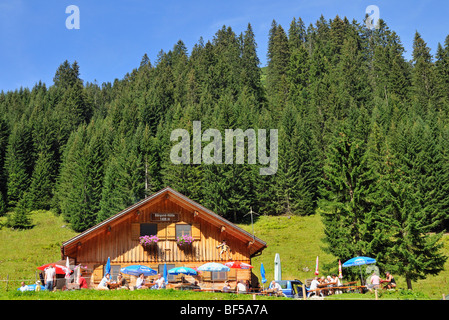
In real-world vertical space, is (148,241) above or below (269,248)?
above

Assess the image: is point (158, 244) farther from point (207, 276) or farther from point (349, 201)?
point (349, 201)

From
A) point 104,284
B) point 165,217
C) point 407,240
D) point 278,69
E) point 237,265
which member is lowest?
point 104,284

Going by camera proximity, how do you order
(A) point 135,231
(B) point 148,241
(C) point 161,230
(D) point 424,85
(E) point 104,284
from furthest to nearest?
(D) point 424,85 → (C) point 161,230 → (A) point 135,231 → (B) point 148,241 → (E) point 104,284

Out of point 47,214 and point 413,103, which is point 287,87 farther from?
point 47,214

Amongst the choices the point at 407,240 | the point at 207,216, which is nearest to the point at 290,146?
the point at 407,240

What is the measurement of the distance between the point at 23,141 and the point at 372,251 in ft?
254

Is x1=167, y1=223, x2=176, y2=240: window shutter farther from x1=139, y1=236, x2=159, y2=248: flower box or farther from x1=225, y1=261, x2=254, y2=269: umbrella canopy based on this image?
x1=225, y1=261, x2=254, y2=269: umbrella canopy

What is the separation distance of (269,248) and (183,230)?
21324 millimetres

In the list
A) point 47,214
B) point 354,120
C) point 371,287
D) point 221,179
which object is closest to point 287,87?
point 354,120

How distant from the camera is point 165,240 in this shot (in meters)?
25.9

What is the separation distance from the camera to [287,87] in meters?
95.1

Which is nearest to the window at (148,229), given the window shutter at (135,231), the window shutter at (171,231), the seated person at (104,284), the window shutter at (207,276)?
the window shutter at (135,231)

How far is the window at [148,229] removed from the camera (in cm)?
2593
